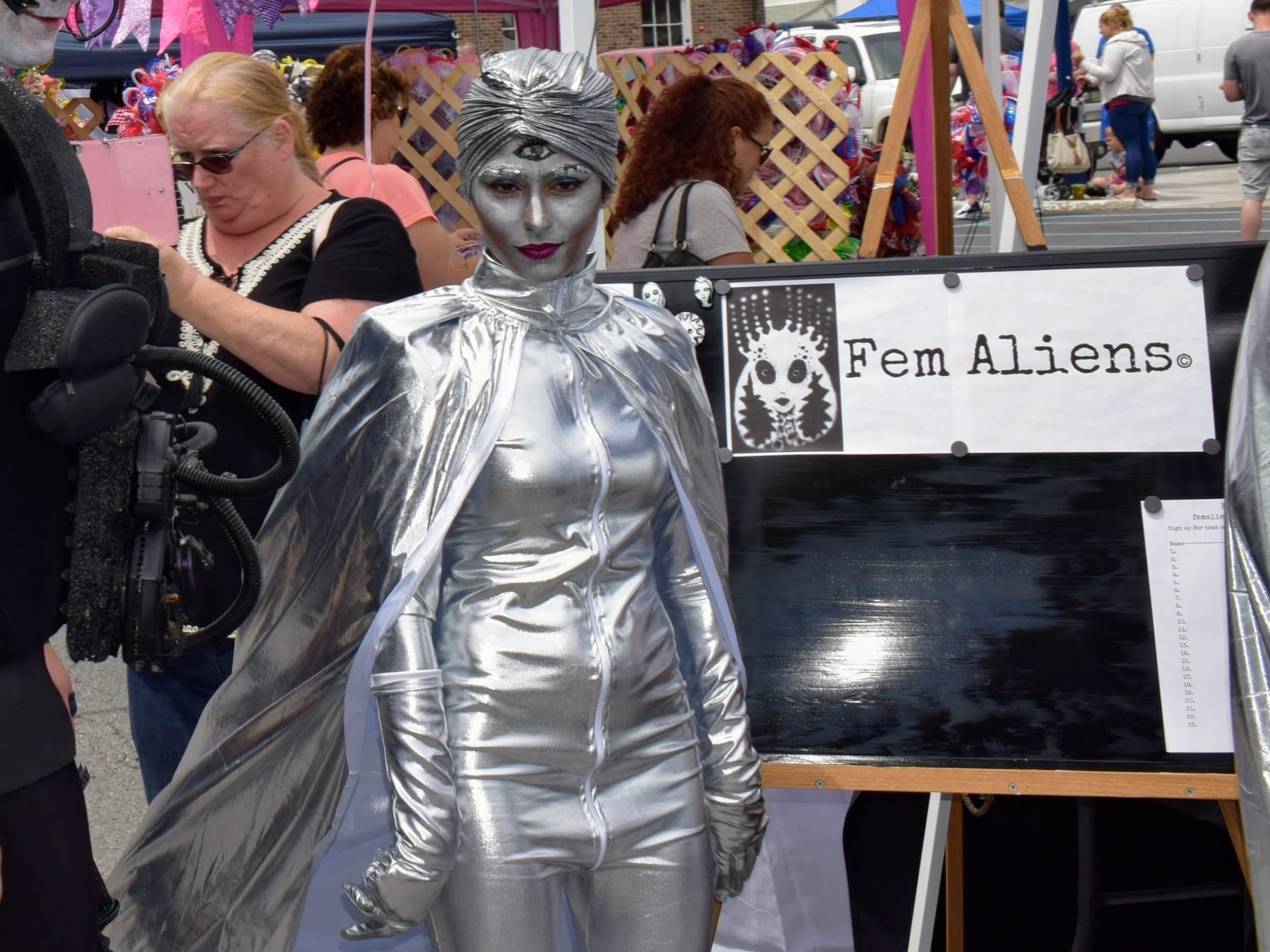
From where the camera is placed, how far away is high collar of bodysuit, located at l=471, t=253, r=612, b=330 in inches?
70.7

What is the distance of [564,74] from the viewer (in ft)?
5.74

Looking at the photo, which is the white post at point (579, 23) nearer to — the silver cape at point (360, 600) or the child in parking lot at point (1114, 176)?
the silver cape at point (360, 600)

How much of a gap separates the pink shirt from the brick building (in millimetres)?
19417

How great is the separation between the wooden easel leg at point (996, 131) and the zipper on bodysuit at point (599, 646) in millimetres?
1203

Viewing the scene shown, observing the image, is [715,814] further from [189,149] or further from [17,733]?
[189,149]

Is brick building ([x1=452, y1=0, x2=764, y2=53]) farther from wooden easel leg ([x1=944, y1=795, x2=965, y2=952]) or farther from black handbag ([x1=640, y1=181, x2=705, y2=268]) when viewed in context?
wooden easel leg ([x1=944, y1=795, x2=965, y2=952])

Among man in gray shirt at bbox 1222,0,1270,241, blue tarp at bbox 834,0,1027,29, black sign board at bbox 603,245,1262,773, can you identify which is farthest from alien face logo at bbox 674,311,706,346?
blue tarp at bbox 834,0,1027,29

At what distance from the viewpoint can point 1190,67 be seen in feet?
45.4

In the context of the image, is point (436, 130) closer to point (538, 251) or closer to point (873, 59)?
point (538, 251)

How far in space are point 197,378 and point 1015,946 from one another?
189 cm

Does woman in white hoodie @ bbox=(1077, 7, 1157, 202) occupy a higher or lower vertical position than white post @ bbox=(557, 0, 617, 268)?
lower

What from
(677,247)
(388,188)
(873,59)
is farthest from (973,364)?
(873,59)

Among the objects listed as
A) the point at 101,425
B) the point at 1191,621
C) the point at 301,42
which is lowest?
the point at 1191,621

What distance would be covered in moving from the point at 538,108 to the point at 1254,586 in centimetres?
108
